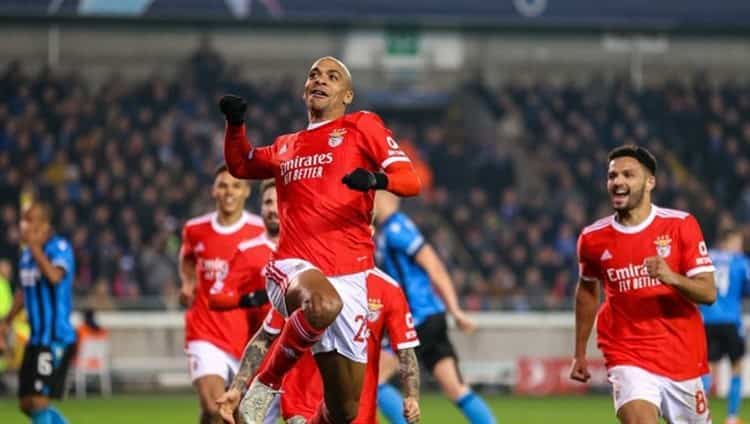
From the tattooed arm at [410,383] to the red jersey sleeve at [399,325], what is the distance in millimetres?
56

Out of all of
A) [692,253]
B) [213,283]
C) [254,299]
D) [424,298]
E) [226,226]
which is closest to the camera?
[692,253]

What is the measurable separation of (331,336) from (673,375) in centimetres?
205

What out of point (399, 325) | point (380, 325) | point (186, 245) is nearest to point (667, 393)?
point (399, 325)

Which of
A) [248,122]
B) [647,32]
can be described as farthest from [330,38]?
[647,32]

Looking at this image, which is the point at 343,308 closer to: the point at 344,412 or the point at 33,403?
the point at 344,412

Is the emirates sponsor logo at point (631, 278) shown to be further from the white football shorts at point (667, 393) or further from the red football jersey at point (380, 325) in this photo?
the red football jersey at point (380, 325)

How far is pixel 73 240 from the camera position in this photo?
2273 centimetres

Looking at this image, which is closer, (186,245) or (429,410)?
(186,245)

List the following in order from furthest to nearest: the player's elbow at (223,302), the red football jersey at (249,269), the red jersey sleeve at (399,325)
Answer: the red football jersey at (249,269), the player's elbow at (223,302), the red jersey sleeve at (399,325)

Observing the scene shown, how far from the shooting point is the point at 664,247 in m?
8.46

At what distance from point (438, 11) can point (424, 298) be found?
1443cm

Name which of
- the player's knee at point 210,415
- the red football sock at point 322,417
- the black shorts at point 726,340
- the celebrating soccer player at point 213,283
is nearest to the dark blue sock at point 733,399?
the black shorts at point 726,340

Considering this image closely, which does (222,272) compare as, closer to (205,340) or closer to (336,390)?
(205,340)

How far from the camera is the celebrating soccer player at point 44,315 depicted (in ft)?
38.7
